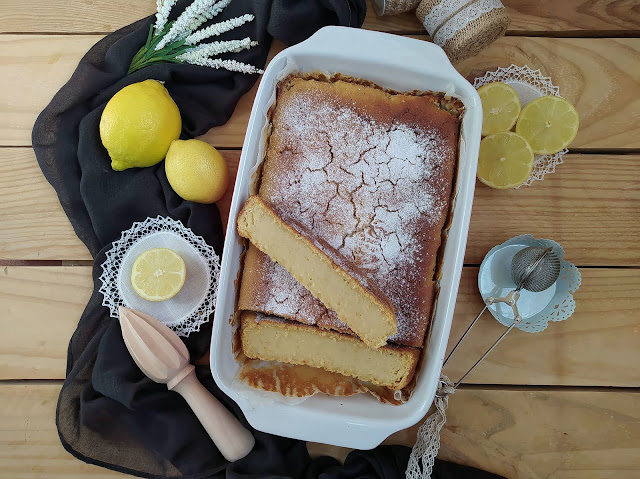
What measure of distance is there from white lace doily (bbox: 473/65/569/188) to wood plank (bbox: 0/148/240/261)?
50.9 inches

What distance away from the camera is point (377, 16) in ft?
4.90

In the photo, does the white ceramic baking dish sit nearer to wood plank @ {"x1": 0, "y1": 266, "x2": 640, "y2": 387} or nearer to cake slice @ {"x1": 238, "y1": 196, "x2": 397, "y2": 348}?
→ cake slice @ {"x1": 238, "y1": 196, "x2": 397, "y2": 348}

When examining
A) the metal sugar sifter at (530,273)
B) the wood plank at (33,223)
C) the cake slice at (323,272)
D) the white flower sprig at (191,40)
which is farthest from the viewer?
the wood plank at (33,223)

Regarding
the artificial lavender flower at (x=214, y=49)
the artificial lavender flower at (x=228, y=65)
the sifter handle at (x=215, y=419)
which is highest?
the artificial lavender flower at (x=214, y=49)

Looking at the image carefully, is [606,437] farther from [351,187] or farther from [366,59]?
[366,59]

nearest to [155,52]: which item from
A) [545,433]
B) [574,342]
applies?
[574,342]

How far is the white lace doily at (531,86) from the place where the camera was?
1463 mm

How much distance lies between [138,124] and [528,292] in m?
1.15

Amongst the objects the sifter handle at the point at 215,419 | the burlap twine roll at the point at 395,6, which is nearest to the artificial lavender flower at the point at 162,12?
the burlap twine roll at the point at 395,6

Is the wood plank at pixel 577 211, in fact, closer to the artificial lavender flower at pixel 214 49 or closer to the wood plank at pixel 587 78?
the wood plank at pixel 587 78

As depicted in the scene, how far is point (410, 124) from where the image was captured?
1.32 metres

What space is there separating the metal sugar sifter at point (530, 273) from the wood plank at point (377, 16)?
684 millimetres

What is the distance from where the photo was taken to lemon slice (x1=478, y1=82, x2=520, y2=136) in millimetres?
1386

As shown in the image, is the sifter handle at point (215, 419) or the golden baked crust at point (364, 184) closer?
the golden baked crust at point (364, 184)
